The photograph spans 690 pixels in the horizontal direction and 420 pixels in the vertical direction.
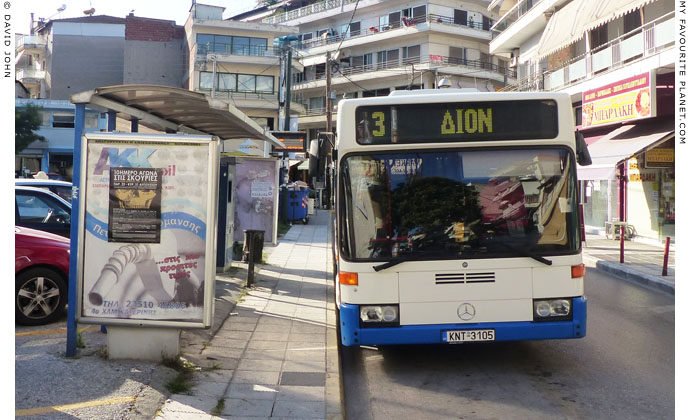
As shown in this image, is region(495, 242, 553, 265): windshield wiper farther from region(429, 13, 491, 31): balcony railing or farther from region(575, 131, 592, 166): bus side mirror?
region(429, 13, 491, 31): balcony railing

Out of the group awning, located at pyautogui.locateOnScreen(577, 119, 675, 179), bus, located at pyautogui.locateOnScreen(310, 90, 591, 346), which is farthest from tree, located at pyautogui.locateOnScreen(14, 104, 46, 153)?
bus, located at pyautogui.locateOnScreen(310, 90, 591, 346)

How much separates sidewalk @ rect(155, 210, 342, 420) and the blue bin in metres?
16.4

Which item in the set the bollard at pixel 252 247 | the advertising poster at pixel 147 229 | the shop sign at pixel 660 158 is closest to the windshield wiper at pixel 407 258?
the advertising poster at pixel 147 229

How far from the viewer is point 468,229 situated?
Answer: 252 inches

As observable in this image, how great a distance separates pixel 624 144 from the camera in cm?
1994

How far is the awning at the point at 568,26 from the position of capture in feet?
70.5

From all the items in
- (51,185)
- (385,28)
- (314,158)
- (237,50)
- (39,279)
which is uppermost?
(385,28)

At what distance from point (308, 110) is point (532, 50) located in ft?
112

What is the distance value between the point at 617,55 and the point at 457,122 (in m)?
17.7

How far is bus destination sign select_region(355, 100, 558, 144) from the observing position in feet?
21.3

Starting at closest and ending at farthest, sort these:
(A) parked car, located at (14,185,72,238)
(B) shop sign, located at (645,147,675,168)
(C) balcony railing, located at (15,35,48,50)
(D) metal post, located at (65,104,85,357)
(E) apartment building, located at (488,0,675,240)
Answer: (D) metal post, located at (65,104,85,357)
(A) parked car, located at (14,185,72,238)
(E) apartment building, located at (488,0,675,240)
(B) shop sign, located at (645,147,675,168)
(C) balcony railing, located at (15,35,48,50)

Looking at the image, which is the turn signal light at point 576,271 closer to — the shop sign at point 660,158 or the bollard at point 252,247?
the bollard at point 252,247

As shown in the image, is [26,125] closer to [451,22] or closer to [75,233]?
[451,22]

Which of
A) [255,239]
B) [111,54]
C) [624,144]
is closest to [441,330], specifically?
[255,239]
